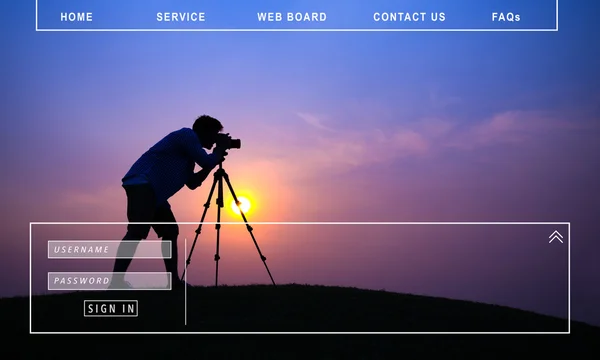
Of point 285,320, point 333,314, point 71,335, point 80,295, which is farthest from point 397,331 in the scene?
point 80,295

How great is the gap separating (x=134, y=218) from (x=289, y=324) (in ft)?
8.15

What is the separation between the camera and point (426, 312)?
28.9 feet

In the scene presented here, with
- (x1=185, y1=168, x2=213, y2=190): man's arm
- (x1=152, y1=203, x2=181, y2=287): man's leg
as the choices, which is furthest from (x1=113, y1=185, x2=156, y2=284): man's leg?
(x1=185, y1=168, x2=213, y2=190): man's arm

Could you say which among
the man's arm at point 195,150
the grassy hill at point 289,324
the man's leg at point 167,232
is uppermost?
the man's arm at point 195,150

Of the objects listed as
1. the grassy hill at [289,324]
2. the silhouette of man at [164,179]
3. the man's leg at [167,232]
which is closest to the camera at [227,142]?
the silhouette of man at [164,179]

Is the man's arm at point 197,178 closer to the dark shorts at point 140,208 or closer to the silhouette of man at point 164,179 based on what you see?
the silhouette of man at point 164,179

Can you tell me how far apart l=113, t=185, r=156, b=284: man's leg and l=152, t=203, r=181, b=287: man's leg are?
35cm

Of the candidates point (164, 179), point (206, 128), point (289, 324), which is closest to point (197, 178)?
point (164, 179)

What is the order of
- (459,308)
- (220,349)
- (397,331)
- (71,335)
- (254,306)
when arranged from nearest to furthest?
(220,349), (71,335), (397,331), (254,306), (459,308)

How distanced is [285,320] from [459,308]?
2972mm

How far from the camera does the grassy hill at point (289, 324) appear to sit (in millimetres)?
7020

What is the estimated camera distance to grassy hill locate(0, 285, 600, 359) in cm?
702

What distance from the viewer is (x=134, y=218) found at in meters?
8.18

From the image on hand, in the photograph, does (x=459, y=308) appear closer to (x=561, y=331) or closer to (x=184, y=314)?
(x=561, y=331)
